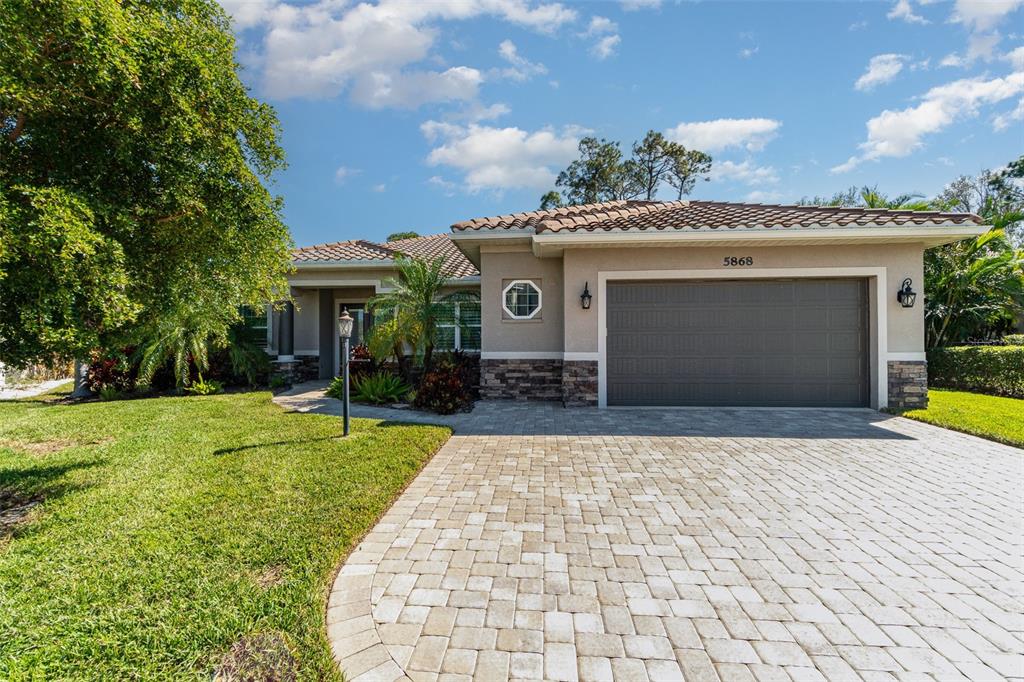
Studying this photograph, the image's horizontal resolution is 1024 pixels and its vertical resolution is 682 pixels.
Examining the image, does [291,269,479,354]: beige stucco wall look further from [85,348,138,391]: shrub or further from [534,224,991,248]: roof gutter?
[534,224,991,248]: roof gutter

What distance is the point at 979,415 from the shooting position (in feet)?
27.0

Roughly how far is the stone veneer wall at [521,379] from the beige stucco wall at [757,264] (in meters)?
1.03

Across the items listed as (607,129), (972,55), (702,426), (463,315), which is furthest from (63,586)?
(607,129)

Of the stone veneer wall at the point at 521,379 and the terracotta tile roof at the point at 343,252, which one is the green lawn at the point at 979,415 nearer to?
the stone veneer wall at the point at 521,379

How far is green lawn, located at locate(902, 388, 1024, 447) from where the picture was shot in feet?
22.6

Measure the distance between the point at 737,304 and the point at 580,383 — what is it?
386 centimetres

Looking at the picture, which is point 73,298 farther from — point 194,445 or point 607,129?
point 607,129

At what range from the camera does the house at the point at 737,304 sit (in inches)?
346

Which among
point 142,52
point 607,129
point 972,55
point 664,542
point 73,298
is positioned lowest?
point 664,542

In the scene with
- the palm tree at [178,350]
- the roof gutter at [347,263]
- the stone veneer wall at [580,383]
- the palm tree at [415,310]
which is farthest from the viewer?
the roof gutter at [347,263]

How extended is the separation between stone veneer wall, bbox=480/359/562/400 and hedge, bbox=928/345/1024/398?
11380 mm

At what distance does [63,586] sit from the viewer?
2.90m

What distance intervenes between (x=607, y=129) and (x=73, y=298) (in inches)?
1184

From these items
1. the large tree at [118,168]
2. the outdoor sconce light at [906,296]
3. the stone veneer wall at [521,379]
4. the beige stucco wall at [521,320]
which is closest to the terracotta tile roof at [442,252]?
the beige stucco wall at [521,320]
